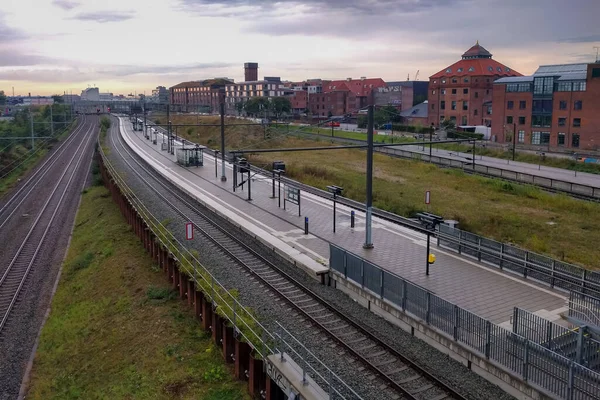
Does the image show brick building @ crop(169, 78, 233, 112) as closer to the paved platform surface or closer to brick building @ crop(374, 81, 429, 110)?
brick building @ crop(374, 81, 429, 110)

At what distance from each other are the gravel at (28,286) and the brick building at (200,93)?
3860 inches

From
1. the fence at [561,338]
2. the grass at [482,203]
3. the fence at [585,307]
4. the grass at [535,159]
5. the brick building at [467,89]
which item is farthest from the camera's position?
the brick building at [467,89]

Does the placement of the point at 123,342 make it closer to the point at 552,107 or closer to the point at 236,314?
the point at 236,314

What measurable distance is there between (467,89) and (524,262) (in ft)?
248

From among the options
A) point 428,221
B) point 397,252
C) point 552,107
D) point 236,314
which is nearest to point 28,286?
point 236,314

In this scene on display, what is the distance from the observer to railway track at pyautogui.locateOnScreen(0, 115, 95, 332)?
77.9 ft

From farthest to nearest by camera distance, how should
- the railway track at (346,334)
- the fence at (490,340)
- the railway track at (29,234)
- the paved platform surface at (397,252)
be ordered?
the railway track at (29,234) < the paved platform surface at (397,252) < the railway track at (346,334) < the fence at (490,340)

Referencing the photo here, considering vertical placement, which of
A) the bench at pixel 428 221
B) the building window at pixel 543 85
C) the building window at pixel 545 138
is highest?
the building window at pixel 543 85

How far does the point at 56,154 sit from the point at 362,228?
5944cm

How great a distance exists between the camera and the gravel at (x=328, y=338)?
11906 millimetres

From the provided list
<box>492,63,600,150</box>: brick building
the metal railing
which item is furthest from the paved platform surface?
<box>492,63,600,150</box>: brick building

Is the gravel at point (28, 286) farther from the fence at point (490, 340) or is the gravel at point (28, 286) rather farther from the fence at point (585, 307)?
the fence at point (585, 307)

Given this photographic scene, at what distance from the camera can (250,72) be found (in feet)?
575

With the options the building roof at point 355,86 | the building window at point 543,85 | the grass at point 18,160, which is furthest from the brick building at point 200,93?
the building window at point 543,85
